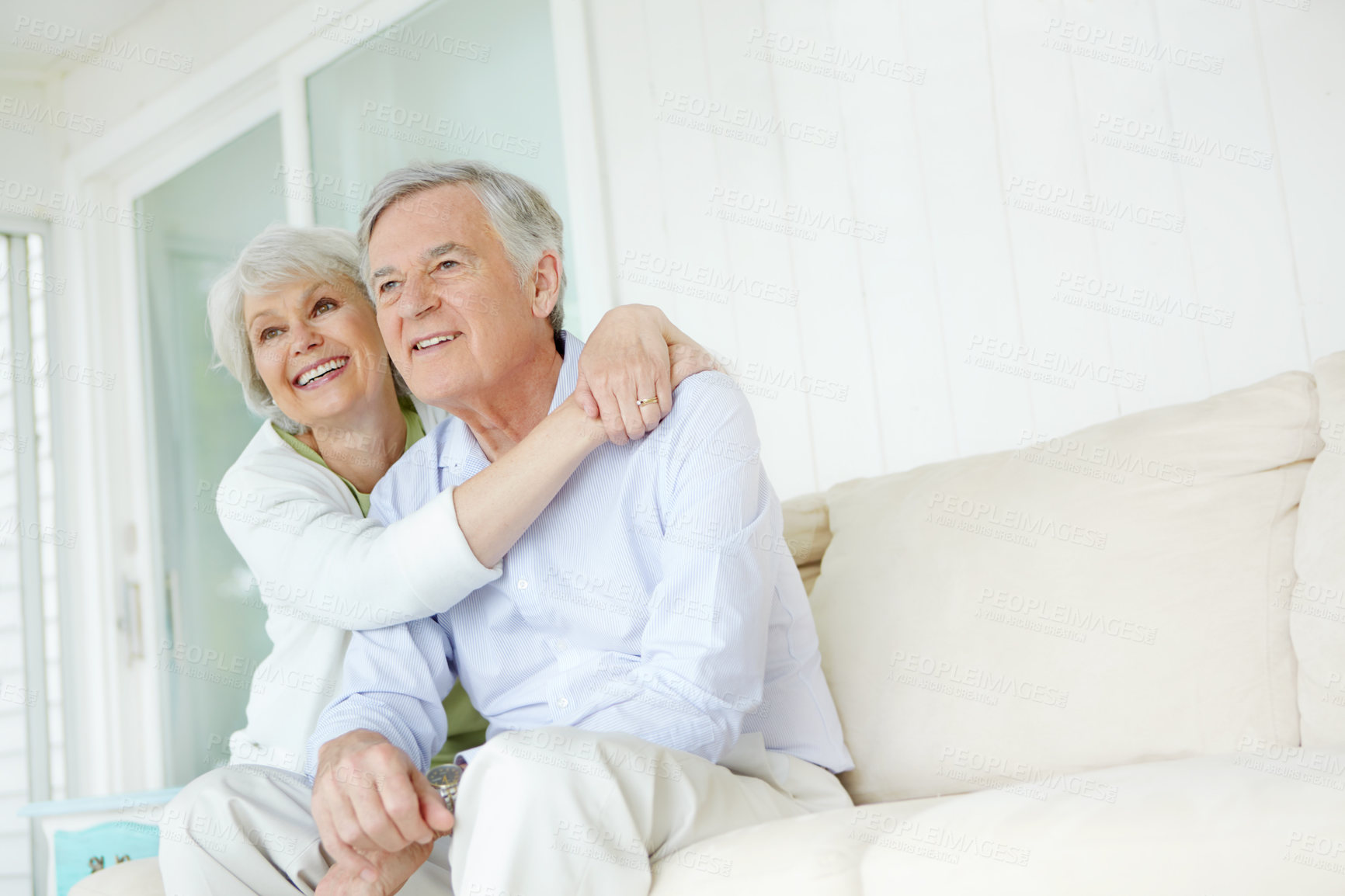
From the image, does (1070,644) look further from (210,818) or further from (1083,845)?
(210,818)

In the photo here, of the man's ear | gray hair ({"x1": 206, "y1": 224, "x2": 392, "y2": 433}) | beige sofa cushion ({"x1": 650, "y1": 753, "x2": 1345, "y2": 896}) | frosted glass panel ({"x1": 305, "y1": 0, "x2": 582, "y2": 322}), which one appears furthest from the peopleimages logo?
beige sofa cushion ({"x1": 650, "y1": 753, "x2": 1345, "y2": 896})

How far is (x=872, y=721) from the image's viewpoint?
4.67 feet

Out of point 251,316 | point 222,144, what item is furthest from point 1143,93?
point 222,144

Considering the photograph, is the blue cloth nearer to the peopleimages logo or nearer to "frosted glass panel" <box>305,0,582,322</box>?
"frosted glass panel" <box>305,0,582,322</box>

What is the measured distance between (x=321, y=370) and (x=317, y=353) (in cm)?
3

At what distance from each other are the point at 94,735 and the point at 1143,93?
12.5ft

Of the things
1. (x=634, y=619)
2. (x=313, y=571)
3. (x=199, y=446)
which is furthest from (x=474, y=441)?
(x=199, y=446)

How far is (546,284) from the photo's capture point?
5.24 feet

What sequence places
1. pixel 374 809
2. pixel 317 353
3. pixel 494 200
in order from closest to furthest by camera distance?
pixel 374 809 < pixel 494 200 < pixel 317 353

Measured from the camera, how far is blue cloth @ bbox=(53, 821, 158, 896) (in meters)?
2.14

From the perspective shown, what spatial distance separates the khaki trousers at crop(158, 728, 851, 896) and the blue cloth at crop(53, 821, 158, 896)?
3.70 feet

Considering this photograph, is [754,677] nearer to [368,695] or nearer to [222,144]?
[368,695]

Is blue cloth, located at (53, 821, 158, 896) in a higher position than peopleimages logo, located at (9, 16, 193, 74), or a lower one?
lower

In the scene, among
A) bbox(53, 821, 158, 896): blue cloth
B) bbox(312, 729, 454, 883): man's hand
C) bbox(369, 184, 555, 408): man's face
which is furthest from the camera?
bbox(53, 821, 158, 896): blue cloth
